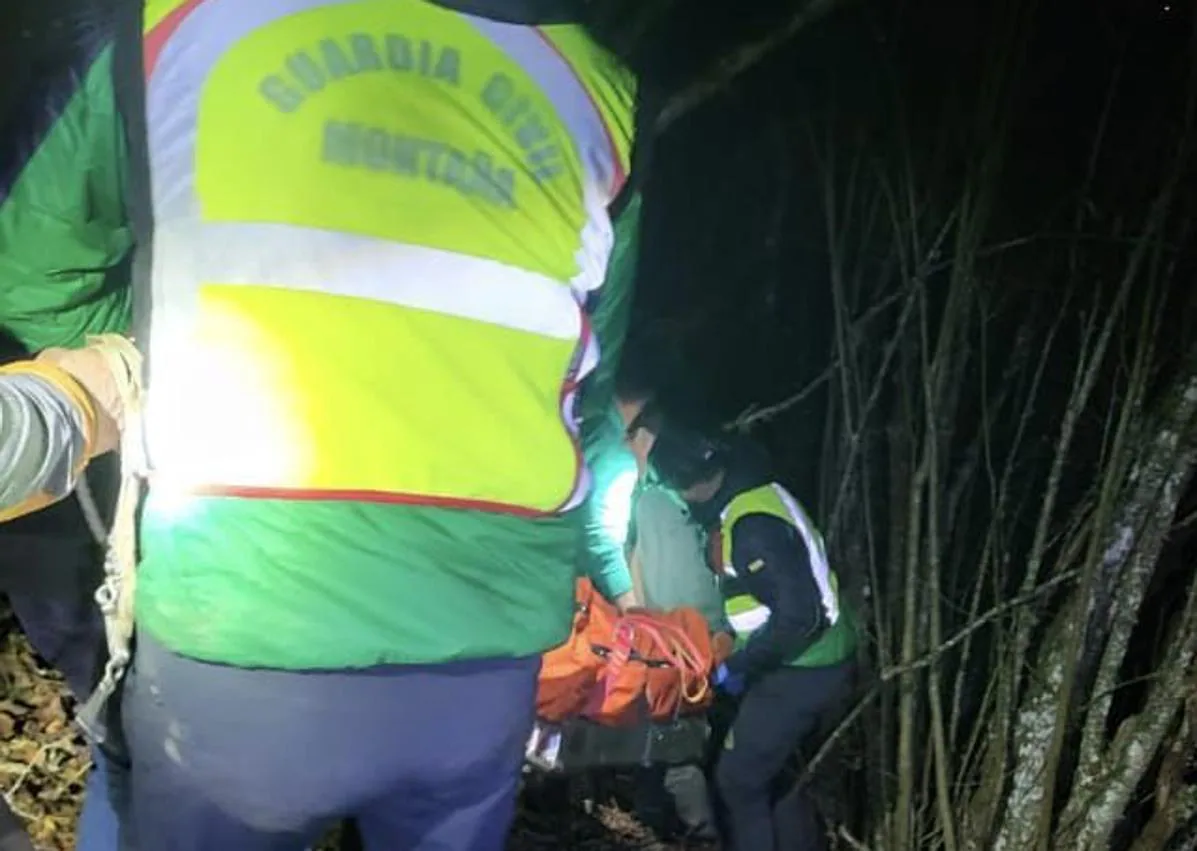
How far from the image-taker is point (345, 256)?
1486mm

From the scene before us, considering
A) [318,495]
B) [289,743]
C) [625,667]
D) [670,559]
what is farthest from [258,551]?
[670,559]

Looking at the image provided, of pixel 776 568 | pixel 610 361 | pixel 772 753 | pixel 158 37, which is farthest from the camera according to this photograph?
pixel 772 753

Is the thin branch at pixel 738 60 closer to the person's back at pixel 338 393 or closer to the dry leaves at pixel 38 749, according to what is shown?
the person's back at pixel 338 393

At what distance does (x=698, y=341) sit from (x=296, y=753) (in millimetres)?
2766

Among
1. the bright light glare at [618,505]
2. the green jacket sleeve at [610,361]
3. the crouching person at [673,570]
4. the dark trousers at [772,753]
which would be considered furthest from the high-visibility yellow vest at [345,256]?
the crouching person at [673,570]

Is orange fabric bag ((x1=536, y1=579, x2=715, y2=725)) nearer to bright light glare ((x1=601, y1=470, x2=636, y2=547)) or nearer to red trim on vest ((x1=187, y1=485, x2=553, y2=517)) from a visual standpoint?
bright light glare ((x1=601, y1=470, x2=636, y2=547))

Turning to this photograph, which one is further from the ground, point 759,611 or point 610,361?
point 610,361

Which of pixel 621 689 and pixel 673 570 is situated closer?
pixel 621 689

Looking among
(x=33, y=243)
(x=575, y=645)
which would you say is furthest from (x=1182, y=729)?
(x=33, y=243)

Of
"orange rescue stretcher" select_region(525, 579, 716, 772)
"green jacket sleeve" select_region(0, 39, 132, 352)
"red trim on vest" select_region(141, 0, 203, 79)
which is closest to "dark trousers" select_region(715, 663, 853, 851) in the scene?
"orange rescue stretcher" select_region(525, 579, 716, 772)

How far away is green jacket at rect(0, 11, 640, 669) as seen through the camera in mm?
1479

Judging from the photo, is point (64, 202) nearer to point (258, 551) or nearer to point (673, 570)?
point (258, 551)

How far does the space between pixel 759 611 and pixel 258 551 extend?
74.8 inches

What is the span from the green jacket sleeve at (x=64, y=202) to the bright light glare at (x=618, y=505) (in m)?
1.09
